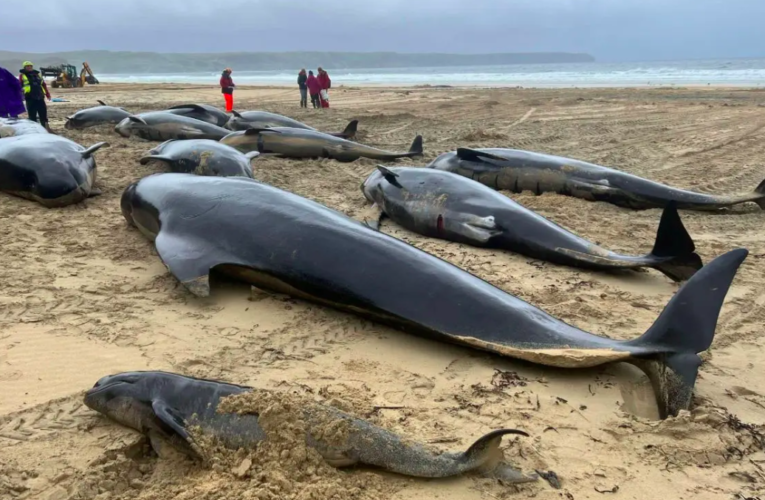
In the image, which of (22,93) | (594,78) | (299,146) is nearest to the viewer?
(299,146)

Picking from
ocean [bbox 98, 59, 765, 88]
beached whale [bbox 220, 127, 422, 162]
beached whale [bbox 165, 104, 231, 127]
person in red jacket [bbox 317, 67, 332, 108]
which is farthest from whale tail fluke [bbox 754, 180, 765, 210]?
ocean [bbox 98, 59, 765, 88]

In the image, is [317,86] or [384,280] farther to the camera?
[317,86]

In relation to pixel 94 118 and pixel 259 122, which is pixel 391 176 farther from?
pixel 94 118

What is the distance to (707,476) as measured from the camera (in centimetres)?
286

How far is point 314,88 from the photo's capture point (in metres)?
25.2

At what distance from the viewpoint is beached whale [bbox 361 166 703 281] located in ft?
17.7

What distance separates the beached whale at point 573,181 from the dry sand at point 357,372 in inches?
22.9

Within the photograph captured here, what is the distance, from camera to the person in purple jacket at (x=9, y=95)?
13.9m

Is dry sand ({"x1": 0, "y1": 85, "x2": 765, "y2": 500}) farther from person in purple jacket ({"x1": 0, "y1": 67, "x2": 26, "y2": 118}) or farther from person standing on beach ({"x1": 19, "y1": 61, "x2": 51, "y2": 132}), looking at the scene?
person standing on beach ({"x1": 19, "y1": 61, "x2": 51, "y2": 132})

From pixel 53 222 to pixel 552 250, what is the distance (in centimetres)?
585

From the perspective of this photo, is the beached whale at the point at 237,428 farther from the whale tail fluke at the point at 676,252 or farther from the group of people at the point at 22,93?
the group of people at the point at 22,93

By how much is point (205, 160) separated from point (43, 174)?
7.16 ft

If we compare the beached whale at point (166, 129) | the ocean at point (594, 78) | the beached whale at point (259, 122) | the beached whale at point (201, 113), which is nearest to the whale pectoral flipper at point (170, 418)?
the beached whale at point (166, 129)

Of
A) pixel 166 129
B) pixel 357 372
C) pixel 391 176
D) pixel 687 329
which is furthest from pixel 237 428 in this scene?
pixel 166 129
